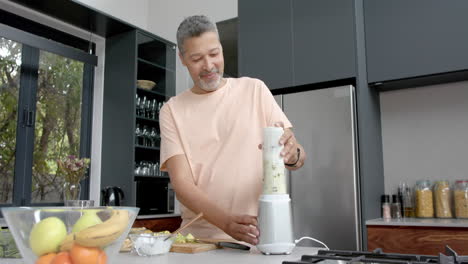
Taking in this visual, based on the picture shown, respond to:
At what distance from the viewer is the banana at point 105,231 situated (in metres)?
0.69

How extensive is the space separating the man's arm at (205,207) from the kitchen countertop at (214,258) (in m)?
0.05

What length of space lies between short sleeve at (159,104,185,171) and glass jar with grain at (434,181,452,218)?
1786mm

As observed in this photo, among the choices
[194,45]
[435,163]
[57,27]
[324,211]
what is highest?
[57,27]

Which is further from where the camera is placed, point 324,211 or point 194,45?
point 324,211

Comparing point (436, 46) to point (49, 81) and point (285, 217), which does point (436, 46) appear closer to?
point (285, 217)

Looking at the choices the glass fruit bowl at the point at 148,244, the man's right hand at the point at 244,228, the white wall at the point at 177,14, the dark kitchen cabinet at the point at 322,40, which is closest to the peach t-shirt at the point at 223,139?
the man's right hand at the point at 244,228

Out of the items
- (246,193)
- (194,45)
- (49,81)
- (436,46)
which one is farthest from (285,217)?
(49,81)

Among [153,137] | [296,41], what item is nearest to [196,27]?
[296,41]

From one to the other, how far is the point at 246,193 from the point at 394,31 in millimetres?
1744

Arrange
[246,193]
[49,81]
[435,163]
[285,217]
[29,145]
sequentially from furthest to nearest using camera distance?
[49,81]
[29,145]
[435,163]
[246,193]
[285,217]

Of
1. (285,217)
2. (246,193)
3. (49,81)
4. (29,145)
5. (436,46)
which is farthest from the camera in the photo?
(49,81)

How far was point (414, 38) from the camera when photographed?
8.32ft

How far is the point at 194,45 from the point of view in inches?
55.7

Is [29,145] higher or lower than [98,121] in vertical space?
lower
